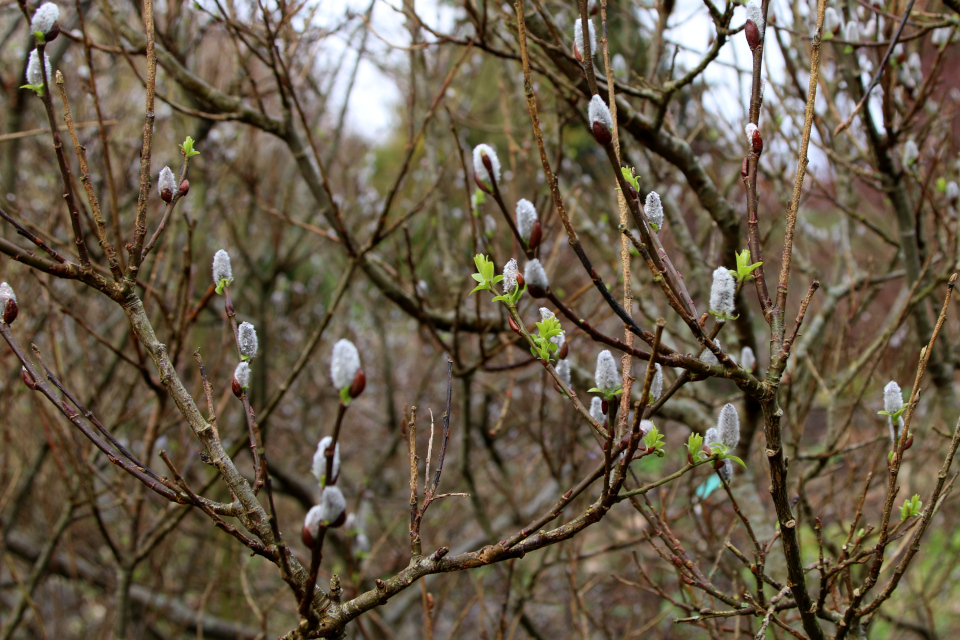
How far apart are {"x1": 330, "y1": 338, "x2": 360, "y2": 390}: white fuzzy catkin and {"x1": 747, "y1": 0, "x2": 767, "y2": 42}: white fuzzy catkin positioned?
3.19ft

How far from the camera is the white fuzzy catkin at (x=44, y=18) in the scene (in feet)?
3.80

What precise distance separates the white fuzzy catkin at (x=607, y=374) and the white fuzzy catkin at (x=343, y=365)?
0.36 m

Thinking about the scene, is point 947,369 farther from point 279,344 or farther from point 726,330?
point 279,344

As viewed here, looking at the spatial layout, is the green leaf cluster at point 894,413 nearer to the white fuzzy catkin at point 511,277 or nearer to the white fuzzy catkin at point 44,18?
the white fuzzy catkin at point 511,277

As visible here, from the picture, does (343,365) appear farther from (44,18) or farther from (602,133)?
(44,18)

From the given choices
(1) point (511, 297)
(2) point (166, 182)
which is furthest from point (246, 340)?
(1) point (511, 297)

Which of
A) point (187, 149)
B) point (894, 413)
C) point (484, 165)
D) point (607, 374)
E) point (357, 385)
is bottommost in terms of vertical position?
point (357, 385)

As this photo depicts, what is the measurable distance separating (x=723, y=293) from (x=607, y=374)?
0.21 metres

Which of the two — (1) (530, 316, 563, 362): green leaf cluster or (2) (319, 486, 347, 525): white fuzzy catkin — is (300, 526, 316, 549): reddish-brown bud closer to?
(2) (319, 486, 347, 525): white fuzzy catkin

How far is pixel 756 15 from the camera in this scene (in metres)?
1.17

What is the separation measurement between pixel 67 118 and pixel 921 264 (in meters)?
2.87

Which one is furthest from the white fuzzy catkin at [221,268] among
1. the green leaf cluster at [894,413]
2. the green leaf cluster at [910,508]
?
the green leaf cluster at [910,508]

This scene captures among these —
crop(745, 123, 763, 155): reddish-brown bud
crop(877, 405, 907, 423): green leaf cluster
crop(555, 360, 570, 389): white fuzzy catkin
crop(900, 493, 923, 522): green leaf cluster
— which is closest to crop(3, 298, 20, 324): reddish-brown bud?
crop(555, 360, 570, 389): white fuzzy catkin

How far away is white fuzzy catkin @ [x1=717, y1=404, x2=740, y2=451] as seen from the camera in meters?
1.03
